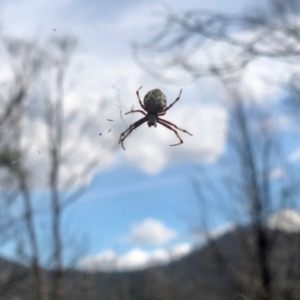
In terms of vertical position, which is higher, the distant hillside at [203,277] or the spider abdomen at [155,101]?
the spider abdomen at [155,101]

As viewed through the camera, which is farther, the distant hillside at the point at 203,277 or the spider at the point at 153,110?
the distant hillside at the point at 203,277

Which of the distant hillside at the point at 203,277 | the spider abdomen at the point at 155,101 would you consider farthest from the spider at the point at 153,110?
the distant hillside at the point at 203,277

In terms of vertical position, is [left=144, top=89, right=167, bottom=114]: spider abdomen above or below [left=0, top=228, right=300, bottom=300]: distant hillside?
above

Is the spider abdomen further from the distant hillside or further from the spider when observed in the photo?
the distant hillside

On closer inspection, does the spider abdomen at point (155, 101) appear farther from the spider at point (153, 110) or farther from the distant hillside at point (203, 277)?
the distant hillside at point (203, 277)

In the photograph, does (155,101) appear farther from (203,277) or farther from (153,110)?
(203,277)

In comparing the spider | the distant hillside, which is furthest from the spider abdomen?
the distant hillside
